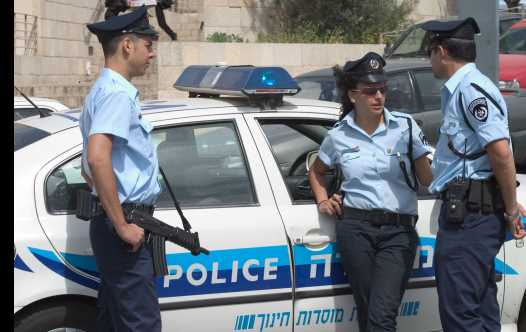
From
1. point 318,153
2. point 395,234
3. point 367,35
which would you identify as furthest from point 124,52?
point 367,35

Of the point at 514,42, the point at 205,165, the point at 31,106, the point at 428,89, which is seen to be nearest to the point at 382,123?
the point at 205,165

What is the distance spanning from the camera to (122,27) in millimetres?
3553

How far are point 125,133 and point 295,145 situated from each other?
1.53 meters

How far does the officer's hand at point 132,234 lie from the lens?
11.2 feet

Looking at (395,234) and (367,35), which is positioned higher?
(367,35)

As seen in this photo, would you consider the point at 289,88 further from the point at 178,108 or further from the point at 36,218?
the point at 36,218

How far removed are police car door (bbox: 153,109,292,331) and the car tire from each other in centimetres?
35

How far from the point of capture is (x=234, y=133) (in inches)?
170

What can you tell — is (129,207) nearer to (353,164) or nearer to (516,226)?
(353,164)

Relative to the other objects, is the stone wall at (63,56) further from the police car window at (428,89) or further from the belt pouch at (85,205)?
the belt pouch at (85,205)

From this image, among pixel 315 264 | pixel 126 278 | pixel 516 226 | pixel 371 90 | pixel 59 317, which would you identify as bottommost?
pixel 59 317

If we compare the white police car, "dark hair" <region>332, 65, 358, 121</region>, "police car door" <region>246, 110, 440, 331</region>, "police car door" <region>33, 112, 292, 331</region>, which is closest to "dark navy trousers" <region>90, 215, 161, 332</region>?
"police car door" <region>33, 112, 292, 331</region>

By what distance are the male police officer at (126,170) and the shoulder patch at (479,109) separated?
144cm
